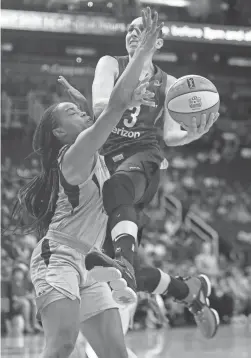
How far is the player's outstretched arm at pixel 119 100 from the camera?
355 cm

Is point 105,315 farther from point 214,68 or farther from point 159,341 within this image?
point 214,68

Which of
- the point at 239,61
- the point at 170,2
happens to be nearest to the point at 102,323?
the point at 170,2

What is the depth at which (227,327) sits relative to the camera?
41.1 feet

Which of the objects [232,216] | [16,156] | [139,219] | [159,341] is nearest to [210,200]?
[232,216]

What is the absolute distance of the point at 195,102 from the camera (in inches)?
175

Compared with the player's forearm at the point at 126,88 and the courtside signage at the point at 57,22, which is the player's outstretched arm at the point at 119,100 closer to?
the player's forearm at the point at 126,88

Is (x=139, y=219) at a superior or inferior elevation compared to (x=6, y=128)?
superior

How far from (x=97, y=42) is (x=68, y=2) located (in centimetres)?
150

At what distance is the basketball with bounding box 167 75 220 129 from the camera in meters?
4.42

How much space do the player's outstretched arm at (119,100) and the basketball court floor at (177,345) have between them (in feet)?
15.5

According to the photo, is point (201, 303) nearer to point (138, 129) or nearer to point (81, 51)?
point (138, 129)

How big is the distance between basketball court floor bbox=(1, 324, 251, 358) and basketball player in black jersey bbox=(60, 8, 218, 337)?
2.81 meters

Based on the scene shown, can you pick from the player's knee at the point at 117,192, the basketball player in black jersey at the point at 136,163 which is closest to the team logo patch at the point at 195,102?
the basketball player in black jersey at the point at 136,163

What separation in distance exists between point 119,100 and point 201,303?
239 cm
